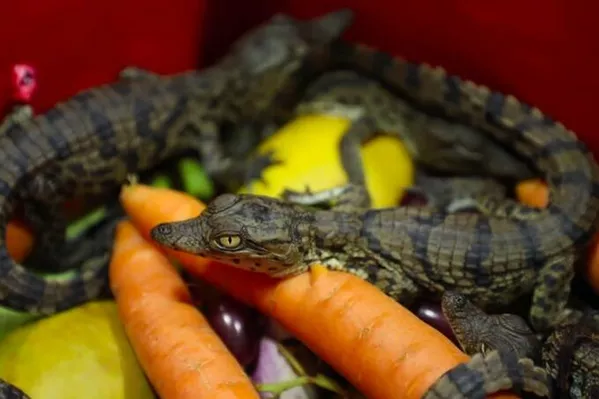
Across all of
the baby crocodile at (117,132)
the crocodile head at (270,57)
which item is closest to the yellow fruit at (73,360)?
the baby crocodile at (117,132)

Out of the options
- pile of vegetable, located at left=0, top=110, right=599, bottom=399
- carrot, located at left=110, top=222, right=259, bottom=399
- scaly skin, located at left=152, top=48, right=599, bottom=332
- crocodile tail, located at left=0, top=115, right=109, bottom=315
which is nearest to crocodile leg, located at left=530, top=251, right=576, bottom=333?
scaly skin, located at left=152, top=48, right=599, bottom=332

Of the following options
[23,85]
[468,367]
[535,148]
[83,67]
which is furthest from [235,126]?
[468,367]

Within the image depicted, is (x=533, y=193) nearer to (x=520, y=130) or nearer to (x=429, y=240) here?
(x=520, y=130)

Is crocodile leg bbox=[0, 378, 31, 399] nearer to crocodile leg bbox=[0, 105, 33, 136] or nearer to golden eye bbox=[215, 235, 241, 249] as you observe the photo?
golden eye bbox=[215, 235, 241, 249]

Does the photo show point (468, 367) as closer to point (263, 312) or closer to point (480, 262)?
point (480, 262)

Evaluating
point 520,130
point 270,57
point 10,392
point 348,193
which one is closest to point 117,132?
point 270,57
